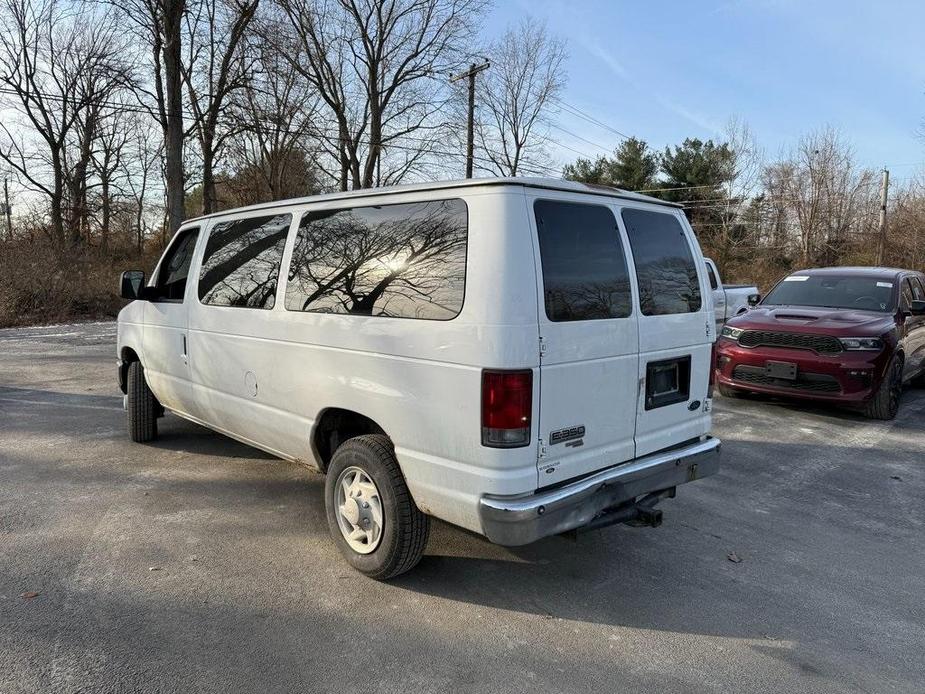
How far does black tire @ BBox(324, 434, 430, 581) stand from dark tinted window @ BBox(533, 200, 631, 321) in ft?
3.87

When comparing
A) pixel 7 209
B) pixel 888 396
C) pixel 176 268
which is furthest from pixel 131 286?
pixel 7 209

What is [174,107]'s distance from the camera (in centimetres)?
2025

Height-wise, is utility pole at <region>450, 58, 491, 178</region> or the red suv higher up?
utility pole at <region>450, 58, 491, 178</region>

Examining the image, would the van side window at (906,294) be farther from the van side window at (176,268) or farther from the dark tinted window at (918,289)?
the van side window at (176,268)

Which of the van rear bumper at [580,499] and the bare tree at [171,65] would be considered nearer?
the van rear bumper at [580,499]

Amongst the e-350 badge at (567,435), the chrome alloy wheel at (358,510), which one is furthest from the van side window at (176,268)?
the e-350 badge at (567,435)

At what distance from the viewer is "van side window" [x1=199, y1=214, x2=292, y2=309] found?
4.28 meters

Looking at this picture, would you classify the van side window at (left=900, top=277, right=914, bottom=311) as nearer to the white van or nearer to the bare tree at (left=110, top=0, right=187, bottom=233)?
the white van

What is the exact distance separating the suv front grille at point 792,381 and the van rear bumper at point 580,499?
14.2 feet

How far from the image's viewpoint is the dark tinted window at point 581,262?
3.15m

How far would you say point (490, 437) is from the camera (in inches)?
117

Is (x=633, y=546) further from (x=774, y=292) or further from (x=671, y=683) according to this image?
(x=774, y=292)

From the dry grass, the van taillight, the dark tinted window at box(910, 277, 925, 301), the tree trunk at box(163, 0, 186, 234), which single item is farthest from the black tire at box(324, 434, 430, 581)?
the tree trunk at box(163, 0, 186, 234)

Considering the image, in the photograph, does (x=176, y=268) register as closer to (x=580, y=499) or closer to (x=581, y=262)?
(x=581, y=262)
